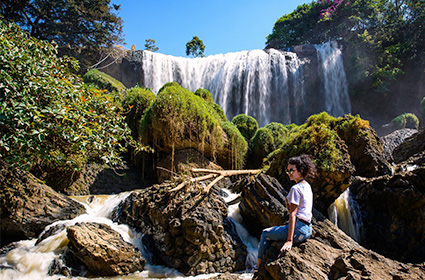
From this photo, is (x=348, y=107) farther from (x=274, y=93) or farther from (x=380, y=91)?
(x=274, y=93)

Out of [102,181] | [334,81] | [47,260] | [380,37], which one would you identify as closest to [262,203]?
[47,260]

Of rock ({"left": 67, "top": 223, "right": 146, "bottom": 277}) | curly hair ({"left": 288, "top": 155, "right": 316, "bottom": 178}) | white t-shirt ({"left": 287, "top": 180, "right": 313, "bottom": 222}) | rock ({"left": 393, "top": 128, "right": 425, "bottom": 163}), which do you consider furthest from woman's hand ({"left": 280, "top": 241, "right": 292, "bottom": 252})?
rock ({"left": 393, "top": 128, "right": 425, "bottom": 163})

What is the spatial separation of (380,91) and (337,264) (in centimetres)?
2346

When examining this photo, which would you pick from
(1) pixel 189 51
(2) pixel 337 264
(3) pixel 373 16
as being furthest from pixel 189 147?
(1) pixel 189 51

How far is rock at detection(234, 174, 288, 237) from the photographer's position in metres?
4.99

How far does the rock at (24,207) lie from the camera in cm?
523

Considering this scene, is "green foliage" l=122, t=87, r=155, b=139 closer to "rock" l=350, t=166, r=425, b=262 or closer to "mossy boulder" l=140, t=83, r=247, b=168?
"mossy boulder" l=140, t=83, r=247, b=168

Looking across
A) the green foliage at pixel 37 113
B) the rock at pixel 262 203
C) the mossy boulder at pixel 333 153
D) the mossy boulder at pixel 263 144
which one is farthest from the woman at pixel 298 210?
the mossy boulder at pixel 263 144

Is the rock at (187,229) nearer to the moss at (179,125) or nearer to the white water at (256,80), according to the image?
the moss at (179,125)

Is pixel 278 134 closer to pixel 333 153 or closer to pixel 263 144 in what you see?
pixel 263 144

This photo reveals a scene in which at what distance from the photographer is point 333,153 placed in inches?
224

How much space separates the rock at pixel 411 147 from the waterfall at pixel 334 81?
35.8 ft

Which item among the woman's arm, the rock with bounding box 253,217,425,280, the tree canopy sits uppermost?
the tree canopy

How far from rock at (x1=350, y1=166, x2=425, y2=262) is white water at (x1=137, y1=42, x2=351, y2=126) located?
13.2 m
